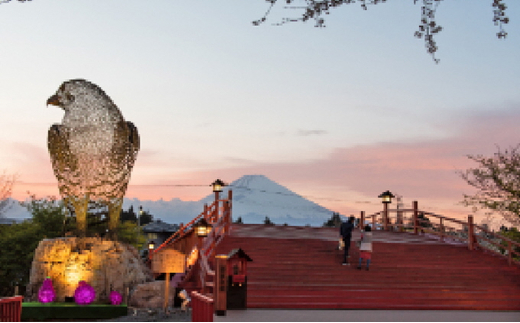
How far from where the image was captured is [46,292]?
14047 millimetres

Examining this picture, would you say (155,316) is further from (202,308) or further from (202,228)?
(202,308)

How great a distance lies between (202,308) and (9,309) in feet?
10.3

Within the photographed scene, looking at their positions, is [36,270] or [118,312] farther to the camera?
[36,270]

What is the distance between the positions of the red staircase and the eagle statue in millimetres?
4284

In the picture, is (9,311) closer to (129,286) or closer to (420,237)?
(129,286)

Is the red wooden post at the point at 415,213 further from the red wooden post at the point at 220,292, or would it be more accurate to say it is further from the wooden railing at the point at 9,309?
the wooden railing at the point at 9,309

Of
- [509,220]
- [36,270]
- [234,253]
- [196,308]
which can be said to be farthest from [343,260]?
[509,220]

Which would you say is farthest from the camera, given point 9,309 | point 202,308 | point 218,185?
point 218,185

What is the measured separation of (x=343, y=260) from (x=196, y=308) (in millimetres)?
8764

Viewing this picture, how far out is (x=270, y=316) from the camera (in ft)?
35.6

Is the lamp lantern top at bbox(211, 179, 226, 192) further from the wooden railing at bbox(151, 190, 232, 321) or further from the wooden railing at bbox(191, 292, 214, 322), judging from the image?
the wooden railing at bbox(191, 292, 214, 322)

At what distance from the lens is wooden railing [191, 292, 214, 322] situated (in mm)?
6977

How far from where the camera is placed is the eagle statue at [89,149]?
15672 mm

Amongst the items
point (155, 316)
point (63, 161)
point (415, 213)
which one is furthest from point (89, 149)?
point (415, 213)
